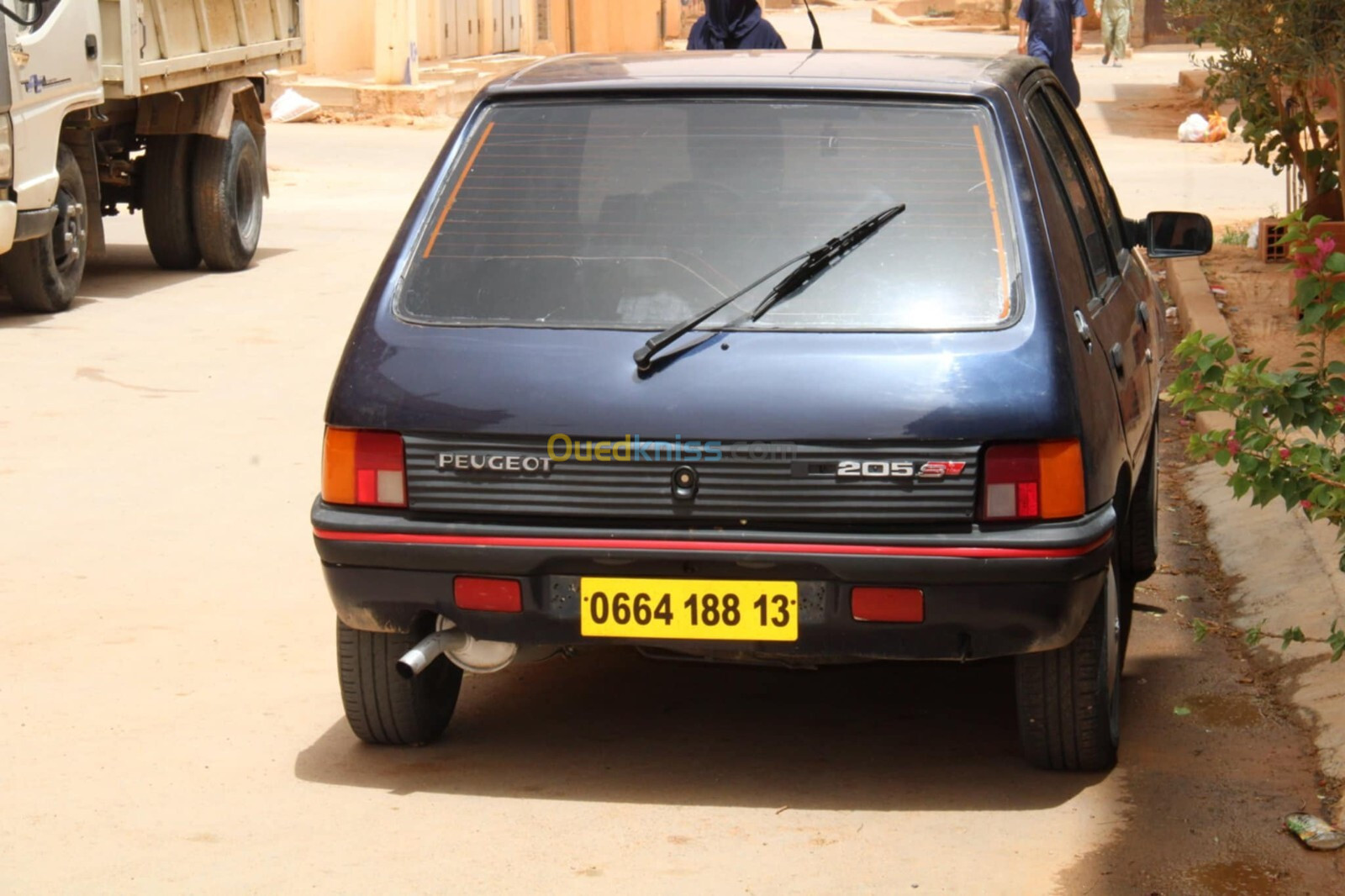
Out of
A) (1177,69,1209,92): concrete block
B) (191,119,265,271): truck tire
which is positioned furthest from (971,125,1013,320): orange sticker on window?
(1177,69,1209,92): concrete block

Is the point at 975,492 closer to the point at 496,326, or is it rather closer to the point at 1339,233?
the point at 496,326

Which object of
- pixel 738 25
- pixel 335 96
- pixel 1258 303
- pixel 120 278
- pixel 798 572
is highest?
pixel 738 25

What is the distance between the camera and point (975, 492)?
3789 mm

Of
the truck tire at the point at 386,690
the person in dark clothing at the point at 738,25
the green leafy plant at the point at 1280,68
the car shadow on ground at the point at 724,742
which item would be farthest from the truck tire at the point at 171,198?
the truck tire at the point at 386,690

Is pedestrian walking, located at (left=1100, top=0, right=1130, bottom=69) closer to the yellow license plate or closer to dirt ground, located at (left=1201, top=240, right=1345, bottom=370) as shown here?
dirt ground, located at (left=1201, top=240, right=1345, bottom=370)

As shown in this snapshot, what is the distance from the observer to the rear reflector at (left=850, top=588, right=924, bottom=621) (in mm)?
3801

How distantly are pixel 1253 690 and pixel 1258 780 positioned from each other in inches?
28.6

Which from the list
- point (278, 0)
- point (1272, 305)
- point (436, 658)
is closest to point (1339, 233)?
point (1272, 305)

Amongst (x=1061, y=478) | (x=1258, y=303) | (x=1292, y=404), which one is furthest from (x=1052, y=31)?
(x=1061, y=478)

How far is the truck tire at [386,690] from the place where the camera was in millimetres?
4262

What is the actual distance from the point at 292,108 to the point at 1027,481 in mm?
21938

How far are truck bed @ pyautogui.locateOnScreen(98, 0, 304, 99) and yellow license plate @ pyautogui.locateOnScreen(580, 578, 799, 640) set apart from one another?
28.3ft

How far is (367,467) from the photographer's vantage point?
3.99 metres

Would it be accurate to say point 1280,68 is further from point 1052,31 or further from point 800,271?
point 800,271
